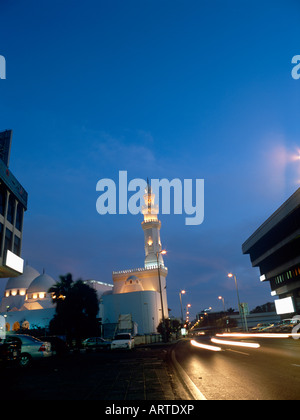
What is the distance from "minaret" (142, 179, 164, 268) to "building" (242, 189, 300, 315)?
29.2 m

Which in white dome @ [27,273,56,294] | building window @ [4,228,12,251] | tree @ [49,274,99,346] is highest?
white dome @ [27,273,56,294]

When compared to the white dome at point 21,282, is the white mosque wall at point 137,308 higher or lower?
lower

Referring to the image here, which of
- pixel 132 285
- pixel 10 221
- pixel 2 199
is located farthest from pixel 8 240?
pixel 132 285

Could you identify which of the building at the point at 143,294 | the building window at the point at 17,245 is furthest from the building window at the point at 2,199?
the building at the point at 143,294

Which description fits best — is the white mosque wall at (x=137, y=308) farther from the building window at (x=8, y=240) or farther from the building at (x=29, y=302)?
the building window at (x=8, y=240)

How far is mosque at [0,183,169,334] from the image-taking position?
243 ft

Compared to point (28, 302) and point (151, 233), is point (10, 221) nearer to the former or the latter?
point (151, 233)

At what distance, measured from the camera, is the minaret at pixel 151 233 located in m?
91.3

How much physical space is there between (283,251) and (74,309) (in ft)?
128

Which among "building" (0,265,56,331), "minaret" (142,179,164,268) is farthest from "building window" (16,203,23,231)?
"minaret" (142,179,164,268)

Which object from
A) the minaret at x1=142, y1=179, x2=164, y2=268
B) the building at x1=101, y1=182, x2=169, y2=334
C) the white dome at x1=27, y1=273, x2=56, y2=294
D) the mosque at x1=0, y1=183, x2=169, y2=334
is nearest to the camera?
the building at x1=101, y1=182, x2=169, y2=334

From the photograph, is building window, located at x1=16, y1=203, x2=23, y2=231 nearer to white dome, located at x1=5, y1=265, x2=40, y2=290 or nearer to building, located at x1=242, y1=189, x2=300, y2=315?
building, located at x1=242, y1=189, x2=300, y2=315

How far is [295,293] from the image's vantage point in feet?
196

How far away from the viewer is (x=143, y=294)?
7444 centimetres
